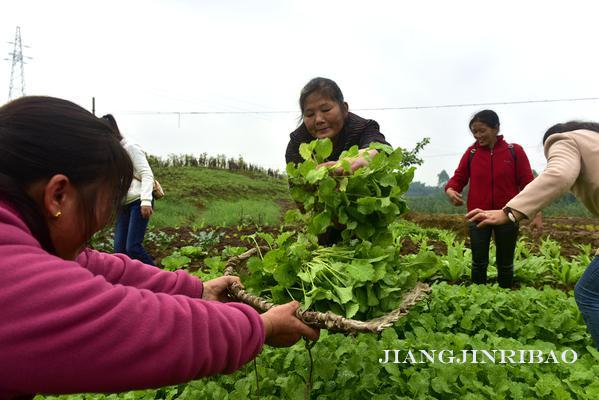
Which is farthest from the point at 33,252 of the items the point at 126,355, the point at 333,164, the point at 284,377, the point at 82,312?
the point at 284,377

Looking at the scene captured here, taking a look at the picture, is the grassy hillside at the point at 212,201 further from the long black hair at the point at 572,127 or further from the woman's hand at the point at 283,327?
the woman's hand at the point at 283,327

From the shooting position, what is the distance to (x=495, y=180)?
13.4ft

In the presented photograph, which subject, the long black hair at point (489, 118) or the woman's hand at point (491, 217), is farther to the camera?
the long black hair at point (489, 118)

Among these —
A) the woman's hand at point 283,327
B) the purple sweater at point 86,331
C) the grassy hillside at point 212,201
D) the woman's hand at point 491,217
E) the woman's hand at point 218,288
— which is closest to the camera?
the purple sweater at point 86,331

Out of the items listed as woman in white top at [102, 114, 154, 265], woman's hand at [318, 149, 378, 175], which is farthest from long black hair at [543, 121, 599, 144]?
woman in white top at [102, 114, 154, 265]

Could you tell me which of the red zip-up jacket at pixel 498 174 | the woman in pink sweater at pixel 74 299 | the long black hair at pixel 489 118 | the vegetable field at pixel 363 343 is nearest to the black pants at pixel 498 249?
the red zip-up jacket at pixel 498 174

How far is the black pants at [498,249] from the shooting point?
3965 millimetres

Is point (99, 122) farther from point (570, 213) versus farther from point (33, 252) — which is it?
point (570, 213)

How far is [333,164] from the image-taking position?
212 centimetres

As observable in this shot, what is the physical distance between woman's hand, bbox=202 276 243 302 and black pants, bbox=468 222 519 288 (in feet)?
9.29

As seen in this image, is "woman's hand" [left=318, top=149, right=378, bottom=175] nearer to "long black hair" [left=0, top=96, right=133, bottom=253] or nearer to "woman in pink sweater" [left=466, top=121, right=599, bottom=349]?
"woman in pink sweater" [left=466, top=121, right=599, bottom=349]

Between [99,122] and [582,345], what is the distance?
10.3ft

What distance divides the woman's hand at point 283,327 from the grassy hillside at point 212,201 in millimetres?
8626

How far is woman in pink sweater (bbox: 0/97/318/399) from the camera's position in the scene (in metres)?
0.86
